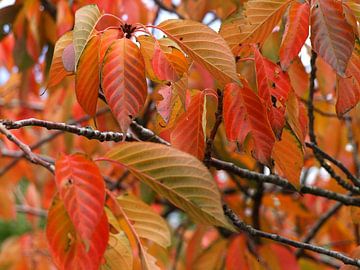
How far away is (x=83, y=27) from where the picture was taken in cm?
72

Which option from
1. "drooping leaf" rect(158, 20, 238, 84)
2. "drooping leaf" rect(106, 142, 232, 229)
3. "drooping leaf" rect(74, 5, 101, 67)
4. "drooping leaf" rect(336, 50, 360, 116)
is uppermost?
"drooping leaf" rect(74, 5, 101, 67)

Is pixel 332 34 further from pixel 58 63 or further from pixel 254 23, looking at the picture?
pixel 58 63

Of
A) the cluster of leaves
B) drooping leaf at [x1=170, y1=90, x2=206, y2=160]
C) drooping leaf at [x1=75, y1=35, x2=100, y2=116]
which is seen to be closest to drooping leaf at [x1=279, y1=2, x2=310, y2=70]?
the cluster of leaves

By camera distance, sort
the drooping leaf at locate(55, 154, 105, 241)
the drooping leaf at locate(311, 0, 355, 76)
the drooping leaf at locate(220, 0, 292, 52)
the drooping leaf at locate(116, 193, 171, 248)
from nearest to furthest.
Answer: the drooping leaf at locate(55, 154, 105, 241), the drooping leaf at locate(311, 0, 355, 76), the drooping leaf at locate(220, 0, 292, 52), the drooping leaf at locate(116, 193, 171, 248)

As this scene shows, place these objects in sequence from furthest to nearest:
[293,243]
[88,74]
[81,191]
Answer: [293,243]
[88,74]
[81,191]

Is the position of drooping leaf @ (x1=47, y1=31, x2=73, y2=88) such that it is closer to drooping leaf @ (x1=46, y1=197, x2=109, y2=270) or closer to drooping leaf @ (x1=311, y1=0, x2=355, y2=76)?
drooping leaf @ (x1=46, y1=197, x2=109, y2=270)

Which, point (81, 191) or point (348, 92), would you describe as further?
point (348, 92)

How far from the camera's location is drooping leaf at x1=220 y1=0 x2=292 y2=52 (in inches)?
32.9

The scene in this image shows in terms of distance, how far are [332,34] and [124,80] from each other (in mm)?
224

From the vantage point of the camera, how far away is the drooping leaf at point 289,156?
0.87 metres

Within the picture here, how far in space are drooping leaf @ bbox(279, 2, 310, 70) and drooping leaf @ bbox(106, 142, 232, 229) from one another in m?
0.18

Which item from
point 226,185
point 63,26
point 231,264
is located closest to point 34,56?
point 63,26

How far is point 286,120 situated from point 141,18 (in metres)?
0.77

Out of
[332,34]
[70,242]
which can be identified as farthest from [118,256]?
[332,34]
